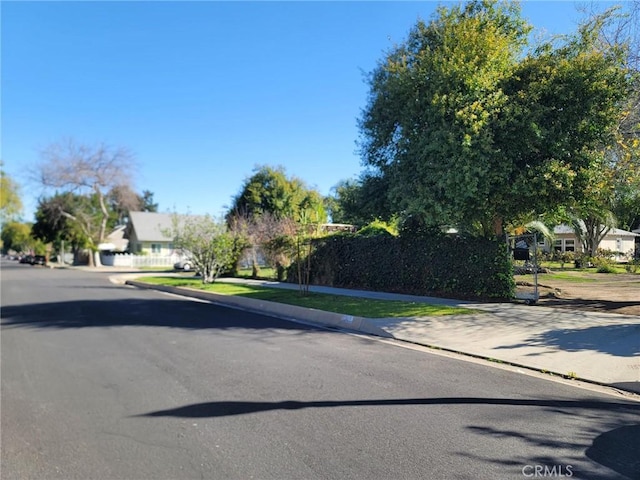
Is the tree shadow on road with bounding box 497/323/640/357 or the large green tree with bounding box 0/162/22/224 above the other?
the large green tree with bounding box 0/162/22/224

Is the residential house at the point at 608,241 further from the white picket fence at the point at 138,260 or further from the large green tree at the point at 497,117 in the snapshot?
the white picket fence at the point at 138,260

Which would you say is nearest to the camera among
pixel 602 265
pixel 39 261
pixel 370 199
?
pixel 370 199

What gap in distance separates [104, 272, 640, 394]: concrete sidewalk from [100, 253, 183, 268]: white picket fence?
43.1 metres

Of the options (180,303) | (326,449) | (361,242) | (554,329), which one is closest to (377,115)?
(361,242)

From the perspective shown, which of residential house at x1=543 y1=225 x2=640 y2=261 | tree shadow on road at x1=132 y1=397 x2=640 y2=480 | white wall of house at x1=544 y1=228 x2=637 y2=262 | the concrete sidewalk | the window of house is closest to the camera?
tree shadow on road at x1=132 y1=397 x2=640 y2=480

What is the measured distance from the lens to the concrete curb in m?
11.3

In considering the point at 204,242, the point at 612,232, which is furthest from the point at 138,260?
the point at 612,232

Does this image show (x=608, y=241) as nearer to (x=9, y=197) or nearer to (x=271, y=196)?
(x=271, y=196)

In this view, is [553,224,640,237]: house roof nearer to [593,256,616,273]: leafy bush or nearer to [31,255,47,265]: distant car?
[593,256,616,273]: leafy bush

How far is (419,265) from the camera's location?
54.3 ft

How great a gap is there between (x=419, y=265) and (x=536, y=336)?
24.2 feet

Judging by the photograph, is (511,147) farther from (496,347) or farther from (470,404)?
(470,404)

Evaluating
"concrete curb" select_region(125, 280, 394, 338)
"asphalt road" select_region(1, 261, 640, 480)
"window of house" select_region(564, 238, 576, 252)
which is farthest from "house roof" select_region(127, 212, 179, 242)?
"asphalt road" select_region(1, 261, 640, 480)

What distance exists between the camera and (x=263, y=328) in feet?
37.5
